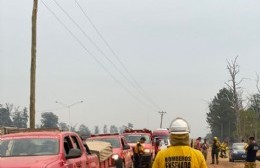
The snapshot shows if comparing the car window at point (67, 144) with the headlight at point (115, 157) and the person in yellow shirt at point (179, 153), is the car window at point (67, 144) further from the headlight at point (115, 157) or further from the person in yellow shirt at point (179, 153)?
the headlight at point (115, 157)

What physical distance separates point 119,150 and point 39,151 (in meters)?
9.67

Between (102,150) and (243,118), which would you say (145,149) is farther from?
(243,118)

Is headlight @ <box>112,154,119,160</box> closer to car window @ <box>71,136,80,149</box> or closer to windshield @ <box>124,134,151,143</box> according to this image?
car window @ <box>71,136,80,149</box>

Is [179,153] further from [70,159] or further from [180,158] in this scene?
[70,159]

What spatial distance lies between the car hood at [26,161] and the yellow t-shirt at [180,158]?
4.16 meters

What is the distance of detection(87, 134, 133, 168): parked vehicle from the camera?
62.0 ft

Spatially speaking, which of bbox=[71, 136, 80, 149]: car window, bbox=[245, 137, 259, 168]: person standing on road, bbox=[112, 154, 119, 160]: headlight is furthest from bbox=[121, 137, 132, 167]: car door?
bbox=[71, 136, 80, 149]: car window

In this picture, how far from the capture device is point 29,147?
10.4m

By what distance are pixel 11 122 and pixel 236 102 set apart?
117m

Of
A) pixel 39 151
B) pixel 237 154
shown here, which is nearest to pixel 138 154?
pixel 39 151

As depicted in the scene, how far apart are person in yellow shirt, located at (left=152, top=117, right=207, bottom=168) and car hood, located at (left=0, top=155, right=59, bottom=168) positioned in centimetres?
418

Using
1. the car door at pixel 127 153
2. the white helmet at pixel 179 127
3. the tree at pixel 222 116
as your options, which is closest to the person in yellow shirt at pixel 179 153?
the white helmet at pixel 179 127

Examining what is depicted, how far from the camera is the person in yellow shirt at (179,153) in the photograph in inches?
208

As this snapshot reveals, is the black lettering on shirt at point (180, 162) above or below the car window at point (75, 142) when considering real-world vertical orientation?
above
